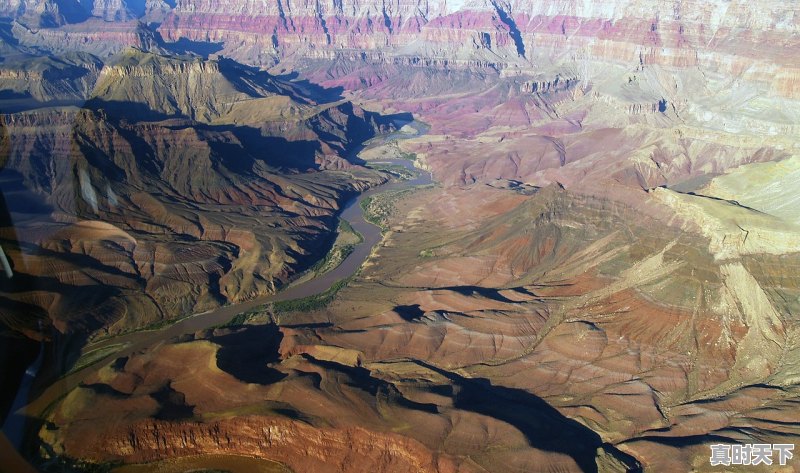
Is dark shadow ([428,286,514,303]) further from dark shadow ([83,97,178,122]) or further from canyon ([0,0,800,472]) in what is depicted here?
dark shadow ([83,97,178,122])

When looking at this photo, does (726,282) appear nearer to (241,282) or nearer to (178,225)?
(241,282)

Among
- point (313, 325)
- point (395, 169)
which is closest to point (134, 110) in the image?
point (395, 169)

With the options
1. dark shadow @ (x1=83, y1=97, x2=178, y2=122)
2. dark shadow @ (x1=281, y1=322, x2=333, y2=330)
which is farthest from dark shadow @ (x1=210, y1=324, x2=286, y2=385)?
dark shadow @ (x1=83, y1=97, x2=178, y2=122)

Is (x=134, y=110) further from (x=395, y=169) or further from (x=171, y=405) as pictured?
(x=171, y=405)

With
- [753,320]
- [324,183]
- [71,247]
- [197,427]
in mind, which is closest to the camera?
[197,427]

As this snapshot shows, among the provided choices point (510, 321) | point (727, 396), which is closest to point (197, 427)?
point (510, 321)
